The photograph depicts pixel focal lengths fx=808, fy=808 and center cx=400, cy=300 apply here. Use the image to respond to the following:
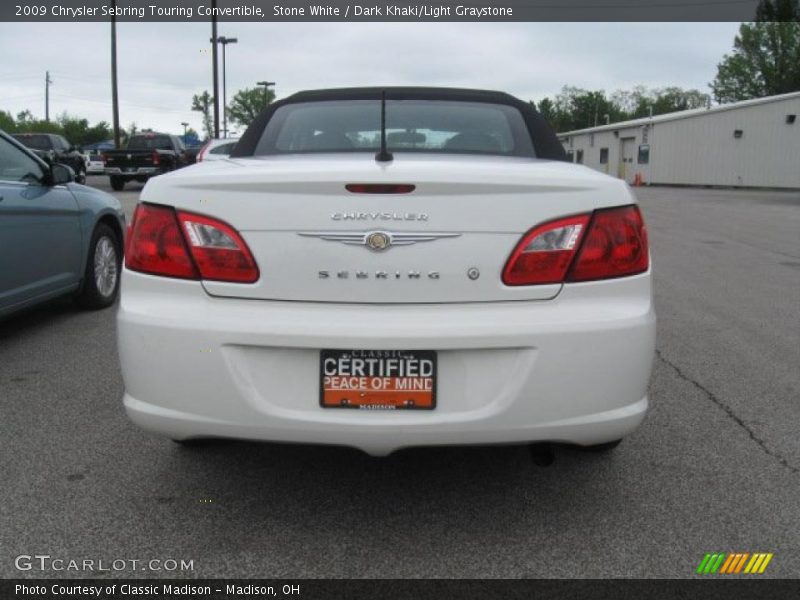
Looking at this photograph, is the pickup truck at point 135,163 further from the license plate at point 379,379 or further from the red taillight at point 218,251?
the license plate at point 379,379

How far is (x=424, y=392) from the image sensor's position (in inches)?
96.5

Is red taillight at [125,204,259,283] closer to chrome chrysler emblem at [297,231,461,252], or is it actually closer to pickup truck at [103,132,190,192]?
chrome chrysler emblem at [297,231,461,252]

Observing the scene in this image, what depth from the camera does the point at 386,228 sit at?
2475 millimetres

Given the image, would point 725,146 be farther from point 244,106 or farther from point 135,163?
point 244,106

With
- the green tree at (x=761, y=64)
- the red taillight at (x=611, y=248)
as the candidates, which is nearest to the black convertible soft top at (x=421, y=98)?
the red taillight at (x=611, y=248)

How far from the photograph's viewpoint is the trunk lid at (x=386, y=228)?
2473 millimetres

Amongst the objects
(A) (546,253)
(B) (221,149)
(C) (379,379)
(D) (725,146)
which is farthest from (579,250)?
(D) (725,146)

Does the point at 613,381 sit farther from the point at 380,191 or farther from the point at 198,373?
the point at 198,373

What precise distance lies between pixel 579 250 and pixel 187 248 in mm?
1255

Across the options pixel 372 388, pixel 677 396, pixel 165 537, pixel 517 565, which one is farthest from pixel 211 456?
pixel 677 396

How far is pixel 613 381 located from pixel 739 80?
8559 centimetres

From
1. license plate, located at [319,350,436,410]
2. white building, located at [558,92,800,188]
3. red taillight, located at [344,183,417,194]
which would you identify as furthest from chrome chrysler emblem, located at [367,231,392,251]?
white building, located at [558,92,800,188]

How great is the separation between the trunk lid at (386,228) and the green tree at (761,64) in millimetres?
75796

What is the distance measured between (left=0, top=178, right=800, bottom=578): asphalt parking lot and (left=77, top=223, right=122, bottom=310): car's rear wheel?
1746 mm
